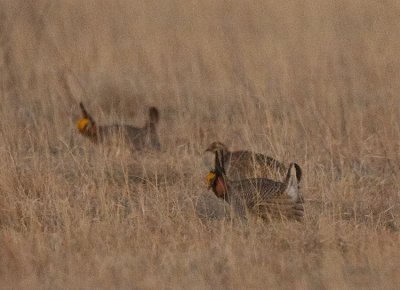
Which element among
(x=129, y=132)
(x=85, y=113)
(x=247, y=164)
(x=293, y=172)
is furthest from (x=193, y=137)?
(x=293, y=172)

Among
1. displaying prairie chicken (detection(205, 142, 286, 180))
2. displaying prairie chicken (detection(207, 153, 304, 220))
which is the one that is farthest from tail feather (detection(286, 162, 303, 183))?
displaying prairie chicken (detection(205, 142, 286, 180))

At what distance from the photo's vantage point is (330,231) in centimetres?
564

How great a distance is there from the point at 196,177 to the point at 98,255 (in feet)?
7.00

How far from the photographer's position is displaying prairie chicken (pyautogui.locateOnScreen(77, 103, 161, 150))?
8.62 metres

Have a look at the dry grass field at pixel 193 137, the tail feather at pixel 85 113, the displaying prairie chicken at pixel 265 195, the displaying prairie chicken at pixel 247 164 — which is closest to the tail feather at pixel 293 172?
the displaying prairie chicken at pixel 265 195

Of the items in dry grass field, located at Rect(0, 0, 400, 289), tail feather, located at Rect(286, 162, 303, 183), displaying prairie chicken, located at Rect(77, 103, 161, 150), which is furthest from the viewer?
displaying prairie chicken, located at Rect(77, 103, 161, 150)

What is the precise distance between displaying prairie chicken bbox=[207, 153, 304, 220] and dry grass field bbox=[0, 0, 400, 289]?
12 cm

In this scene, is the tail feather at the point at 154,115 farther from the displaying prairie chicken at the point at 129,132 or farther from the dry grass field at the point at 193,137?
the dry grass field at the point at 193,137

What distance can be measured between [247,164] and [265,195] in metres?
1.15

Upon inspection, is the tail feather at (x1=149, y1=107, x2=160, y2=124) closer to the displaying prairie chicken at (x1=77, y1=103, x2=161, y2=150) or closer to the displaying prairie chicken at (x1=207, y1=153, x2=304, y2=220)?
the displaying prairie chicken at (x1=77, y1=103, x2=161, y2=150)

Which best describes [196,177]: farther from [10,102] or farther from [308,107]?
[10,102]

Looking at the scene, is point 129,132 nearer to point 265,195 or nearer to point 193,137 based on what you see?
point 193,137

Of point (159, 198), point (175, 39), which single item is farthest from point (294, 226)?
point (175, 39)

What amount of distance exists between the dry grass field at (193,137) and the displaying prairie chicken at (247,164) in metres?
0.17
